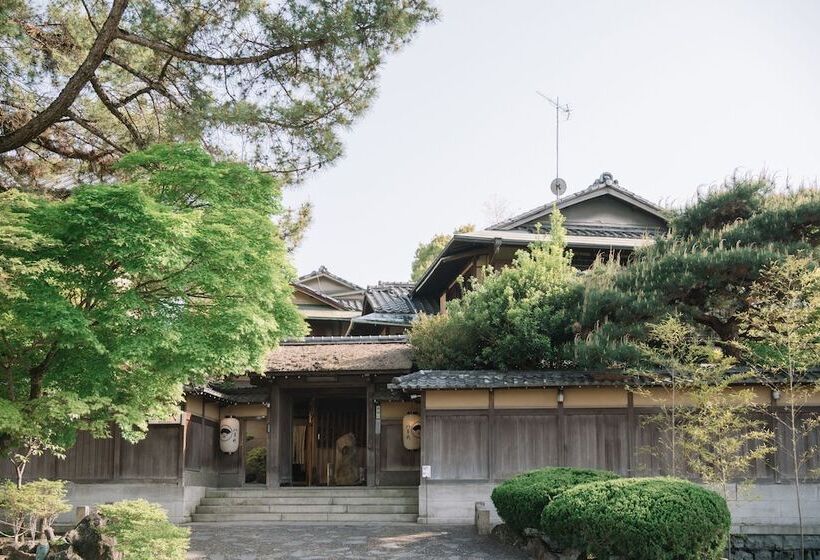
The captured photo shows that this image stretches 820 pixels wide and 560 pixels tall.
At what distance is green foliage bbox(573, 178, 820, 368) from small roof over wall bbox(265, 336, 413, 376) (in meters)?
5.90

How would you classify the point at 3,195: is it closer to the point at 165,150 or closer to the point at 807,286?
the point at 165,150

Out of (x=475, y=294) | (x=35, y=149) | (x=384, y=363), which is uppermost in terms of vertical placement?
(x=35, y=149)

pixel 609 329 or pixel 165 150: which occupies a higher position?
pixel 165 150

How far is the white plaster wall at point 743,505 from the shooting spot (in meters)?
18.4

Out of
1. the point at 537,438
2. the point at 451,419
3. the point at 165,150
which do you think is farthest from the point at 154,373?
the point at 537,438

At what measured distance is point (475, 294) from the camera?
21234 mm

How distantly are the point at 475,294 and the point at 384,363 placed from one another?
362 cm

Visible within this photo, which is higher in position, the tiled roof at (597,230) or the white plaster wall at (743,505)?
the tiled roof at (597,230)

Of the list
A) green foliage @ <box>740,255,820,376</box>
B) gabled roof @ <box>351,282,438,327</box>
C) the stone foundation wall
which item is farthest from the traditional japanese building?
gabled roof @ <box>351,282,438,327</box>

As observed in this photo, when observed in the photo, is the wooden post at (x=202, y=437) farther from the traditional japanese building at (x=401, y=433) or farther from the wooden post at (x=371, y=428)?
the wooden post at (x=371, y=428)

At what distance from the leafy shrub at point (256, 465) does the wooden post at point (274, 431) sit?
7.49 ft

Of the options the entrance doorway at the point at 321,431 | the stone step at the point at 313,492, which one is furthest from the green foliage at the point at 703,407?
the entrance doorway at the point at 321,431

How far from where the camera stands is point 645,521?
38.2 ft

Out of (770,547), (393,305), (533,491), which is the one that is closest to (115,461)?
(533,491)
